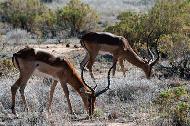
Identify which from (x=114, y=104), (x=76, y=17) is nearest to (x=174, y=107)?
(x=114, y=104)

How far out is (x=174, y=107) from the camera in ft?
32.4

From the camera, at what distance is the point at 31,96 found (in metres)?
11.5

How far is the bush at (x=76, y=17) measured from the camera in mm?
27016

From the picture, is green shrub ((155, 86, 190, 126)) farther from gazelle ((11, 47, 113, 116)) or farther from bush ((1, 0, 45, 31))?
bush ((1, 0, 45, 31))

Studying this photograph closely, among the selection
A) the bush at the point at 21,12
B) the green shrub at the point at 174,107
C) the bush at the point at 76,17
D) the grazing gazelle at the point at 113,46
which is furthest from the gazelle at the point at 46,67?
the bush at the point at 21,12

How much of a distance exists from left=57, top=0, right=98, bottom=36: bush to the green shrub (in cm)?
1687

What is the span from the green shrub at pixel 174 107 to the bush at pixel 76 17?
55.3 feet

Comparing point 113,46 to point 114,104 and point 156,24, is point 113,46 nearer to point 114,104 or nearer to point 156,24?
point 114,104

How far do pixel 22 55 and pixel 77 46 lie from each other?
38.4ft

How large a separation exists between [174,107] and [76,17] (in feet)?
58.6

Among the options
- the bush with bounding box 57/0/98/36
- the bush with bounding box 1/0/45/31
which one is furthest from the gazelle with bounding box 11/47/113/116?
the bush with bounding box 1/0/45/31

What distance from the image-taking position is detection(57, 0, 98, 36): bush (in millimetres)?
27016

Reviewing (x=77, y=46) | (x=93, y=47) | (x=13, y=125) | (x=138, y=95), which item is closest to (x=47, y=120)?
(x=13, y=125)

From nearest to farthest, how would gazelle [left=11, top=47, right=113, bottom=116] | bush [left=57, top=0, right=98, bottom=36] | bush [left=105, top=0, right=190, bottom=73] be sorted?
gazelle [left=11, top=47, right=113, bottom=116]
bush [left=105, top=0, right=190, bottom=73]
bush [left=57, top=0, right=98, bottom=36]
